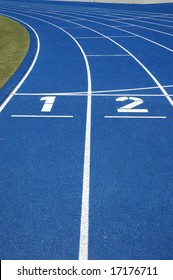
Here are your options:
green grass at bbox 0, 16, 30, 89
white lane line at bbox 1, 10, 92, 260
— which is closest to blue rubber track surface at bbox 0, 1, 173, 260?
white lane line at bbox 1, 10, 92, 260

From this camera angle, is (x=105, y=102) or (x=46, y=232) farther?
(x=105, y=102)

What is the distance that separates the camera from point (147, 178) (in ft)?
17.3

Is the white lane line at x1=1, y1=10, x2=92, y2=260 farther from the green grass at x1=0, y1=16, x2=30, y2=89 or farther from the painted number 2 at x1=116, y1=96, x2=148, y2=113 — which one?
the green grass at x1=0, y1=16, x2=30, y2=89

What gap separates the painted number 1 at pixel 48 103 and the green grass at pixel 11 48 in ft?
5.89

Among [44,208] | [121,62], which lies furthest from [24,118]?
[121,62]

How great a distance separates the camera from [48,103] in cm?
845

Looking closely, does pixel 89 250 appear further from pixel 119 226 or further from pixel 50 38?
pixel 50 38

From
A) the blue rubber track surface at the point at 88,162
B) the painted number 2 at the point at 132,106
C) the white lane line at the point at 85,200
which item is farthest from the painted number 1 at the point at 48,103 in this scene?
the painted number 2 at the point at 132,106

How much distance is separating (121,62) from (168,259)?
32.4 feet

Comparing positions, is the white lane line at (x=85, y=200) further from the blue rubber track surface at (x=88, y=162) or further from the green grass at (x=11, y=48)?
the green grass at (x=11, y=48)

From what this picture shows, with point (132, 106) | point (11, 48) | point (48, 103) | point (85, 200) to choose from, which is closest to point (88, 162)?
point (85, 200)

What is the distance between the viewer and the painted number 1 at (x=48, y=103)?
8.09 metres

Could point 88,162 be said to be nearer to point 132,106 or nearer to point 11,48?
point 132,106

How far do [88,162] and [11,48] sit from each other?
11.0 m
